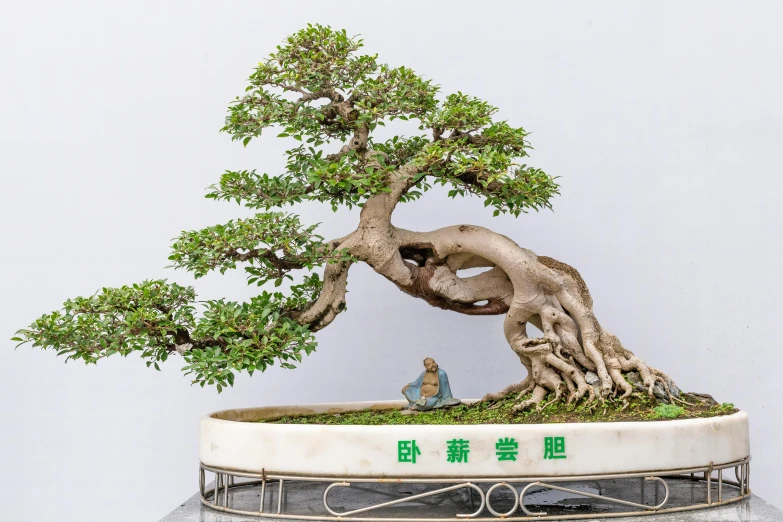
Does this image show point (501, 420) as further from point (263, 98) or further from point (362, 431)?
point (263, 98)

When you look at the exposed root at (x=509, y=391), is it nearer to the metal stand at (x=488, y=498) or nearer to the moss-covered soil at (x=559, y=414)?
the moss-covered soil at (x=559, y=414)

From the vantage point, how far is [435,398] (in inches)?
188

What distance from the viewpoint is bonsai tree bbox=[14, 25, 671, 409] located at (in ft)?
13.9

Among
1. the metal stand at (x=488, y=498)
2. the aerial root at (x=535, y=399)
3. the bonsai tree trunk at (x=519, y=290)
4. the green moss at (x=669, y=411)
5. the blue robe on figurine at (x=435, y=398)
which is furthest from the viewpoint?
the blue robe on figurine at (x=435, y=398)

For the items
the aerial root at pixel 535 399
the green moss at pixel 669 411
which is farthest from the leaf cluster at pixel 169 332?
the green moss at pixel 669 411

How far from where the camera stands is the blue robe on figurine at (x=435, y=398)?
477 centimetres

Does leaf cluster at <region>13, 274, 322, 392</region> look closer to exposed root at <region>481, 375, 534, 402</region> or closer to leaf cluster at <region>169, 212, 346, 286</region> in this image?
leaf cluster at <region>169, 212, 346, 286</region>

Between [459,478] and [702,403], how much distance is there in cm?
141

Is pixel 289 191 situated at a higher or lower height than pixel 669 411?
higher

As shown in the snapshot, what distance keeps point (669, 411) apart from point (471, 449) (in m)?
1.00

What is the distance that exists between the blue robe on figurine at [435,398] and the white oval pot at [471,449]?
2.99ft

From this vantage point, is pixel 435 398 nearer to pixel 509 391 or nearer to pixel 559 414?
pixel 509 391

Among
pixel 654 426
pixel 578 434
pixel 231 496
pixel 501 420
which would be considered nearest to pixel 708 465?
pixel 654 426

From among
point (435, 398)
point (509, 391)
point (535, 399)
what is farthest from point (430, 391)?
point (535, 399)
